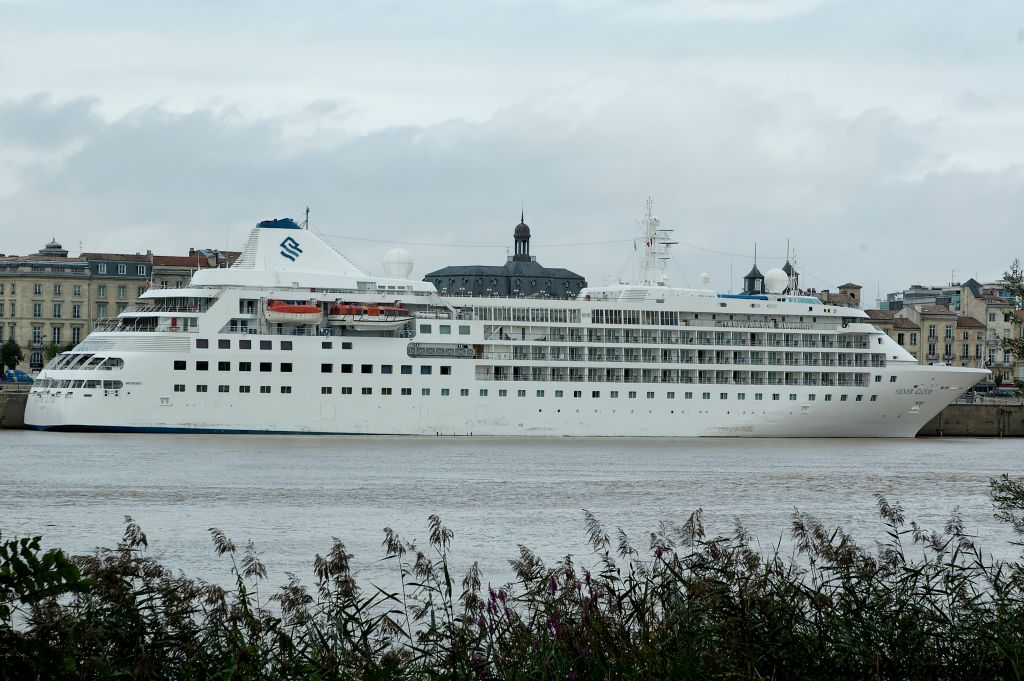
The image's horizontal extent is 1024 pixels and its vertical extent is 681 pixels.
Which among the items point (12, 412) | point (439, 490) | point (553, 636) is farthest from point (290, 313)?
point (553, 636)

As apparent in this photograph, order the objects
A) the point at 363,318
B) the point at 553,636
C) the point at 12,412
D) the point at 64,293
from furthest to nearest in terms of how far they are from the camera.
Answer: the point at 64,293 → the point at 12,412 → the point at 363,318 → the point at 553,636

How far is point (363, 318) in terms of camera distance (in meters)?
49.8

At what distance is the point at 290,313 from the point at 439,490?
20.8 metres

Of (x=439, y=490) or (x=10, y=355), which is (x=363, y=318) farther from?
(x=10, y=355)

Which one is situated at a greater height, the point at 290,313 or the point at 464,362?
the point at 290,313

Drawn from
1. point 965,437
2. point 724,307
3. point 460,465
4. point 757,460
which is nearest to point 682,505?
point 460,465

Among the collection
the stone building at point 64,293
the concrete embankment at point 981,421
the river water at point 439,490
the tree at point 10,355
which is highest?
Answer: the stone building at point 64,293

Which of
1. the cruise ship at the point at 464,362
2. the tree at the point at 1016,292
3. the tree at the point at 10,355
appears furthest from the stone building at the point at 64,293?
the tree at the point at 1016,292

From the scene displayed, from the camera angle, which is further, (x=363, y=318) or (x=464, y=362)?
(x=464, y=362)

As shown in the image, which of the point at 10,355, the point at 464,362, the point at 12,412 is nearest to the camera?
the point at 464,362

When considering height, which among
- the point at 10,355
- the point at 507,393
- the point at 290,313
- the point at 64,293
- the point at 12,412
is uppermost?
the point at 64,293

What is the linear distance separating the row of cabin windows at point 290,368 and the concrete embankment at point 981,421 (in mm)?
25893

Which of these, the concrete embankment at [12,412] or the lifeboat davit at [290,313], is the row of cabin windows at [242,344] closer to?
the lifeboat davit at [290,313]

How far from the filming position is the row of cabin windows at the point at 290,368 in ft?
158
